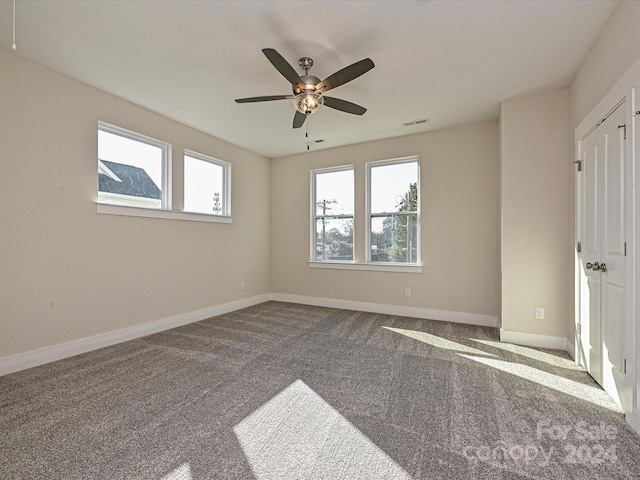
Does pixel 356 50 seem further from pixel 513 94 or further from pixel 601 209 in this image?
pixel 601 209

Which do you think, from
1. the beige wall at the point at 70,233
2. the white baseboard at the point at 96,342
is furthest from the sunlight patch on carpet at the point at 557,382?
the beige wall at the point at 70,233

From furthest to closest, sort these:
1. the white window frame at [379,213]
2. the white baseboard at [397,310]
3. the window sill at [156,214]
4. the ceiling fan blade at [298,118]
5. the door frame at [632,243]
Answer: the white window frame at [379,213], the white baseboard at [397,310], the window sill at [156,214], the ceiling fan blade at [298,118], the door frame at [632,243]

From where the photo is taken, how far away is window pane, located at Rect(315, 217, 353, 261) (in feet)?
16.8

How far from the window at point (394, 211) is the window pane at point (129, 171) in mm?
3190

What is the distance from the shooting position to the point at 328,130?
431 cm

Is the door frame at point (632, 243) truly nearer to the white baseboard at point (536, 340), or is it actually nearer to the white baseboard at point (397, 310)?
the white baseboard at point (536, 340)

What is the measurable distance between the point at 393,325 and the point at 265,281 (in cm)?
271

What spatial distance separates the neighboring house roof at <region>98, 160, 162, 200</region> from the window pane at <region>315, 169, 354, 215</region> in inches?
105

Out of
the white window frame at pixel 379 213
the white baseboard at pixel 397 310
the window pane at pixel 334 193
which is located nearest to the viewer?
the white baseboard at pixel 397 310

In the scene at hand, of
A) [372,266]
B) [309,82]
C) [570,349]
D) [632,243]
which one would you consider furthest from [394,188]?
[632,243]

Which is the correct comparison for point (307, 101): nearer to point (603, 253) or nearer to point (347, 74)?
point (347, 74)

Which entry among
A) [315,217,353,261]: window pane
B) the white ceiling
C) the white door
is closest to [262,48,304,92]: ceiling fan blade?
the white ceiling

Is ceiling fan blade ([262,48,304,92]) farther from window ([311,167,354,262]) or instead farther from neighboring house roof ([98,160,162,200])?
window ([311,167,354,262])

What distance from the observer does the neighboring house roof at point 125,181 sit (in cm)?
331
